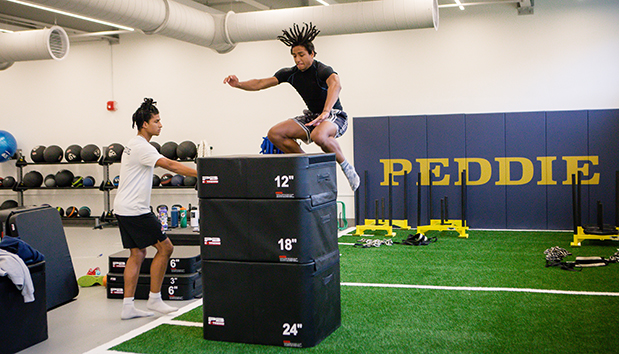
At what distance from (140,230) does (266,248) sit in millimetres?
1445

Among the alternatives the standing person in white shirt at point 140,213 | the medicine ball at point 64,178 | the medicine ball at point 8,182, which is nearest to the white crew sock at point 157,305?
the standing person in white shirt at point 140,213

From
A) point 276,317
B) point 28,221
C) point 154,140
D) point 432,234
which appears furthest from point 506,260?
point 154,140

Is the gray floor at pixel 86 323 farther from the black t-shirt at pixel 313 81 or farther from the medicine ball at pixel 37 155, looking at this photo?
the medicine ball at pixel 37 155

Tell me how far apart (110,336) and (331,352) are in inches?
67.1

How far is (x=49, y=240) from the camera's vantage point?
15.6 ft

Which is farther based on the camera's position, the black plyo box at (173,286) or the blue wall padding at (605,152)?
the blue wall padding at (605,152)

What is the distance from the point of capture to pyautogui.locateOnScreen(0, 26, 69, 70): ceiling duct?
800cm

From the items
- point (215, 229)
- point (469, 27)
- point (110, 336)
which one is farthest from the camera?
point (469, 27)

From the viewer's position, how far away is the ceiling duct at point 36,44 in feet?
26.2

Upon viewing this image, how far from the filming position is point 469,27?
29.1ft

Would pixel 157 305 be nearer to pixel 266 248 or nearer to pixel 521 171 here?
pixel 266 248

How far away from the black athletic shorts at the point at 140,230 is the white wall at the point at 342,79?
5681mm

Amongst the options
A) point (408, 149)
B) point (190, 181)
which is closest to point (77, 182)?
point (190, 181)

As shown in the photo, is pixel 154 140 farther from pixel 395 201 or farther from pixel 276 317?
pixel 276 317
